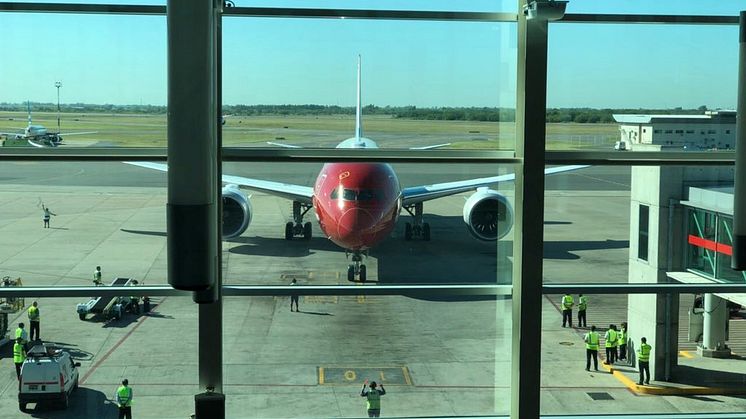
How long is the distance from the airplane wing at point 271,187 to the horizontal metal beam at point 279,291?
2.88 feet

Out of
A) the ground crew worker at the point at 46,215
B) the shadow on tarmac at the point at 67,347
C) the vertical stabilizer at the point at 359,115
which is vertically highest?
the vertical stabilizer at the point at 359,115

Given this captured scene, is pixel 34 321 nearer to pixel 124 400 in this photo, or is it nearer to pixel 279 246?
pixel 124 400

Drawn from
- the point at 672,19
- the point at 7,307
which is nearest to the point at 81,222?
the point at 7,307

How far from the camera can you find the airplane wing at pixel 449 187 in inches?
268

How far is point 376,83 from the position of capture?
274 inches

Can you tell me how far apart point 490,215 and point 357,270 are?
1145 millimetres

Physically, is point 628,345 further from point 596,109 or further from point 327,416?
point 327,416

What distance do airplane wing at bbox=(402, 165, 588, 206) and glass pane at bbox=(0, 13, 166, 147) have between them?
7.69ft

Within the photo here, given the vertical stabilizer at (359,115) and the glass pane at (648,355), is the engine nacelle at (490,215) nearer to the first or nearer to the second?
the glass pane at (648,355)

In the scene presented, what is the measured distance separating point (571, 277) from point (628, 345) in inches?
31.5

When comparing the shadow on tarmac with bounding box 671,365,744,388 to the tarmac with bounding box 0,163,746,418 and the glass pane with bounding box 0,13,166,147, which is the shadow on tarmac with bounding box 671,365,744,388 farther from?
the glass pane with bounding box 0,13,166,147

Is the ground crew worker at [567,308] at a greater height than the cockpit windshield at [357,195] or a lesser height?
lesser

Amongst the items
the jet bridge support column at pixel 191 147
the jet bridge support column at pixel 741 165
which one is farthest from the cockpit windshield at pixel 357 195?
the jet bridge support column at pixel 191 147

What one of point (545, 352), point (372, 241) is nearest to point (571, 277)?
point (545, 352)
